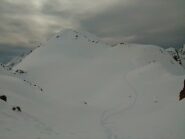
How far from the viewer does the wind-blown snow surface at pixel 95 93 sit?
22.0m

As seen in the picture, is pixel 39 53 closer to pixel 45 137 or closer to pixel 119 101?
pixel 119 101

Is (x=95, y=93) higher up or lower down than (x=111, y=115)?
higher up

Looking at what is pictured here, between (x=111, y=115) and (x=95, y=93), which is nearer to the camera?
(x=111, y=115)

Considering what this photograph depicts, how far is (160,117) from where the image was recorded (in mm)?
26484

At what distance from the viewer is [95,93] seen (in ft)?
156

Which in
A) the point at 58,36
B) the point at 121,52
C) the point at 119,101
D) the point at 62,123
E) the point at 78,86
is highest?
the point at 58,36

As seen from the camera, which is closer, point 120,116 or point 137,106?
point 120,116

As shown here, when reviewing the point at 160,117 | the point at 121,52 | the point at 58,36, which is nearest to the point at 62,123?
the point at 160,117

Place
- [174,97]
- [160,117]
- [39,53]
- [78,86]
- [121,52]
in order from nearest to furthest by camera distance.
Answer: [160,117] < [174,97] < [78,86] < [121,52] < [39,53]

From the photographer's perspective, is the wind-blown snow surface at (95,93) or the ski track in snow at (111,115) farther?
the ski track in snow at (111,115)

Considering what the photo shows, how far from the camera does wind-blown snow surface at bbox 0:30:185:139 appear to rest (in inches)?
868

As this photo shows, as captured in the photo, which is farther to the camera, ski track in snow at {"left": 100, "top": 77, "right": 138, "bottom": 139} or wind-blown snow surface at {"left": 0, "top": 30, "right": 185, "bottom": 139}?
ski track in snow at {"left": 100, "top": 77, "right": 138, "bottom": 139}

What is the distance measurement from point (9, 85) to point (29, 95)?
2.45m

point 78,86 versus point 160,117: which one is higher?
point 78,86
